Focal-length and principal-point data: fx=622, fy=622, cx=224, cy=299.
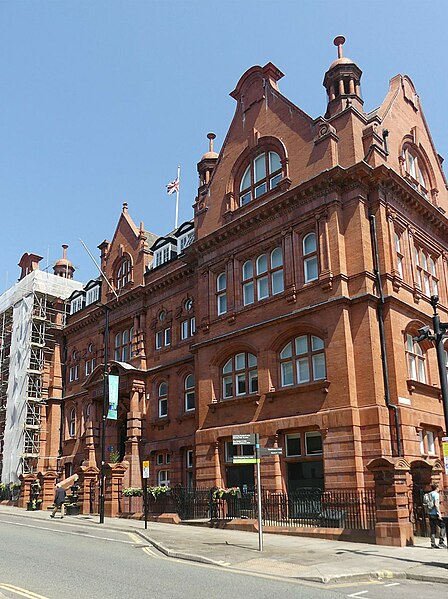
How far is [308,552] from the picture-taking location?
16734 mm

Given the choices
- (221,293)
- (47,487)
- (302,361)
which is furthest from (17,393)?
(302,361)

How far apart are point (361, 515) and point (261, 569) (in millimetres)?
7490

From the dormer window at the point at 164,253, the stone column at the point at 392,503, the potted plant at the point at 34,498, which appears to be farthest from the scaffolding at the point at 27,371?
the stone column at the point at 392,503

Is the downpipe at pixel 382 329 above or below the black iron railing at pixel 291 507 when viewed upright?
above

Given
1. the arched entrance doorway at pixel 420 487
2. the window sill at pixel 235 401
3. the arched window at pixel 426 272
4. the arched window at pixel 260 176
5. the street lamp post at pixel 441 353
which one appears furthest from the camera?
the arched window at pixel 260 176

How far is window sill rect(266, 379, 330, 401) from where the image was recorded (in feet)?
76.3

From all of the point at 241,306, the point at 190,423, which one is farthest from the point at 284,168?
the point at 190,423

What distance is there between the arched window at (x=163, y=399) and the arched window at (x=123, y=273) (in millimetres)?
8061

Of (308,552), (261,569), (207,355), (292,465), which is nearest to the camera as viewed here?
(261,569)

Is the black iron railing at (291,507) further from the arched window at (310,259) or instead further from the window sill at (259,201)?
the window sill at (259,201)

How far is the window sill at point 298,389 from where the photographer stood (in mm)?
23266

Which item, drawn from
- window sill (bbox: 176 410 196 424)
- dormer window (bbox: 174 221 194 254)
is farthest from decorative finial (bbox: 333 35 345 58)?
window sill (bbox: 176 410 196 424)

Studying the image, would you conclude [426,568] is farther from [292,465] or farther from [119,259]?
[119,259]

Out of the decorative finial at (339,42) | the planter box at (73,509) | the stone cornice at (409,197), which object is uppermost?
the decorative finial at (339,42)
